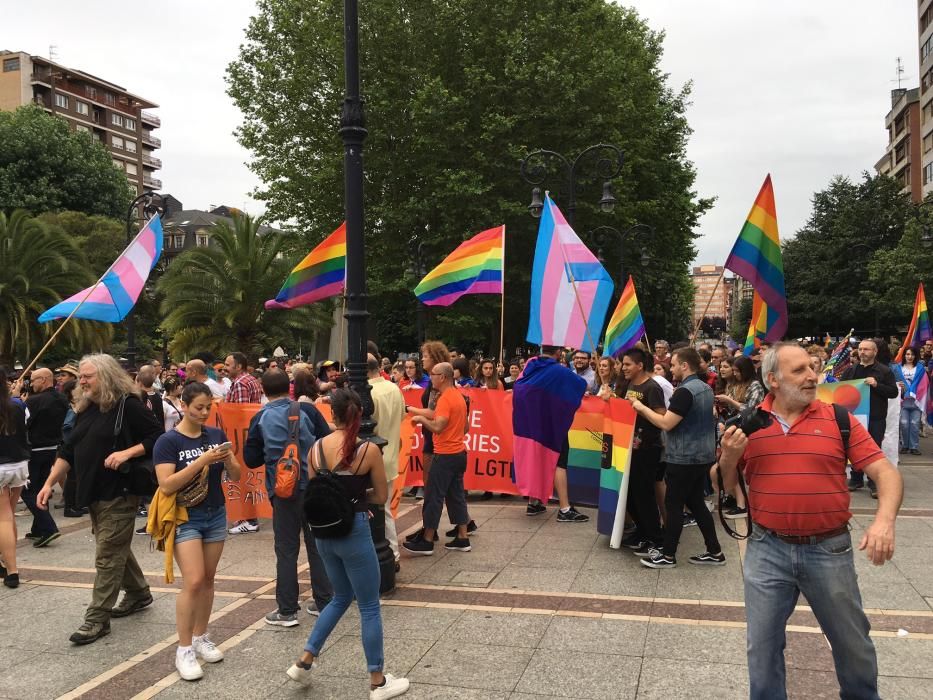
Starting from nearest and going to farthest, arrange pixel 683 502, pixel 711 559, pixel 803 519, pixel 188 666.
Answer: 1. pixel 803 519
2. pixel 188 666
3. pixel 683 502
4. pixel 711 559

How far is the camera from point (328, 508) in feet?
13.2

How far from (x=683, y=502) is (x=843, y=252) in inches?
1816

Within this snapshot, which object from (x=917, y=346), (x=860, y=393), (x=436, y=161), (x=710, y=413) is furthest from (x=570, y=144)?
(x=710, y=413)

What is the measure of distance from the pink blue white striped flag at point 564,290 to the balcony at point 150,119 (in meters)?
89.6

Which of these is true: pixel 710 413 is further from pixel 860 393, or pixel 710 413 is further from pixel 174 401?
pixel 174 401

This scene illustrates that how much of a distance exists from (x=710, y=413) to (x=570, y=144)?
54.6 feet

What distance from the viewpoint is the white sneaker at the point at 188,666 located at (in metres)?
4.46

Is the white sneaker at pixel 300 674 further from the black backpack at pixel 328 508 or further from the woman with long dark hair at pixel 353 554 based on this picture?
the black backpack at pixel 328 508

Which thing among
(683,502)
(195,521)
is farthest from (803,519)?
(195,521)

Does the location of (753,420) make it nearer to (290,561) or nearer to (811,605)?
(811,605)

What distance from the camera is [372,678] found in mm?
4102

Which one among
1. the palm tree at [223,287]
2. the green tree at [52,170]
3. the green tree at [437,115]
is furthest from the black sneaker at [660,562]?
the green tree at [52,170]

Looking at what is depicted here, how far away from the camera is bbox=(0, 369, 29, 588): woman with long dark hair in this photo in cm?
640

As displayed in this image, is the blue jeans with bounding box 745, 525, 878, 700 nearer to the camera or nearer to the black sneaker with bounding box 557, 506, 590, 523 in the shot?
the camera
